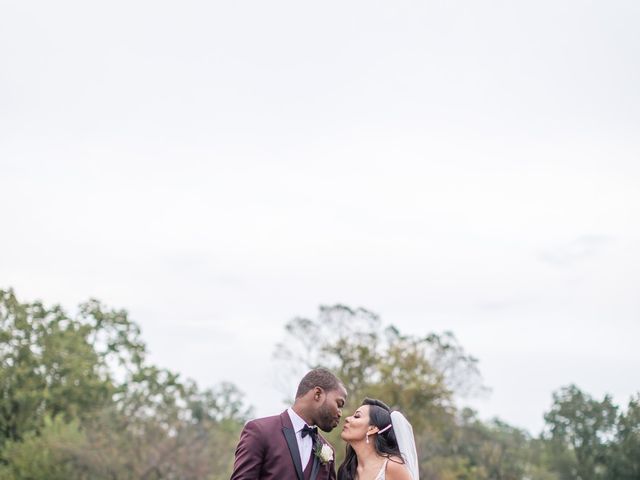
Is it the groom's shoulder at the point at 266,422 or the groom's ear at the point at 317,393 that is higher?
the groom's ear at the point at 317,393

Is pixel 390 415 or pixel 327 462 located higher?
pixel 390 415

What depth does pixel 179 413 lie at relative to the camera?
1475 inches

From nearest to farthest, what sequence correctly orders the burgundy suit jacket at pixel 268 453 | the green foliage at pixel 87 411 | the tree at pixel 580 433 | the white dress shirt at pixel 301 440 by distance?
1. the burgundy suit jacket at pixel 268 453
2. the white dress shirt at pixel 301 440
3. the green foliage at pixel 87 411
4. the tree at pixel 580 433

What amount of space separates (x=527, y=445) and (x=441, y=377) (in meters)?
12.9

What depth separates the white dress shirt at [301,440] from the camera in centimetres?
709

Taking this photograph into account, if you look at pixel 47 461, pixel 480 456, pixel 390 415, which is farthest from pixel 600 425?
pixel 390 415

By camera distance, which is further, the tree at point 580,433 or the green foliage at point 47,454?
the tree at point 580,433

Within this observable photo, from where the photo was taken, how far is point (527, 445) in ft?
172

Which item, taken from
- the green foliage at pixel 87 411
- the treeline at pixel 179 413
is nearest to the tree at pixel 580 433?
the treeline at pixel 179 413

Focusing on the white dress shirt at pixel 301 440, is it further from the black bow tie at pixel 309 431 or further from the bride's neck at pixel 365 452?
the bride's neck at pixel 365 452

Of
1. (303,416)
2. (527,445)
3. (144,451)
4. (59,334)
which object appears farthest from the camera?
(527,445)

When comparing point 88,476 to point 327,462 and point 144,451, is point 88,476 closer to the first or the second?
point 144,451

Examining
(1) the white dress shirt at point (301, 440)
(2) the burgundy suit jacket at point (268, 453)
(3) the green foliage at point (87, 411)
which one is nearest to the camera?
(2) the burgundy suit jacket at point (268, 453)

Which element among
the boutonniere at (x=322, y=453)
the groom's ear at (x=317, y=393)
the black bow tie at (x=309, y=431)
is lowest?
the boutonniere at (x=322, y=453)
